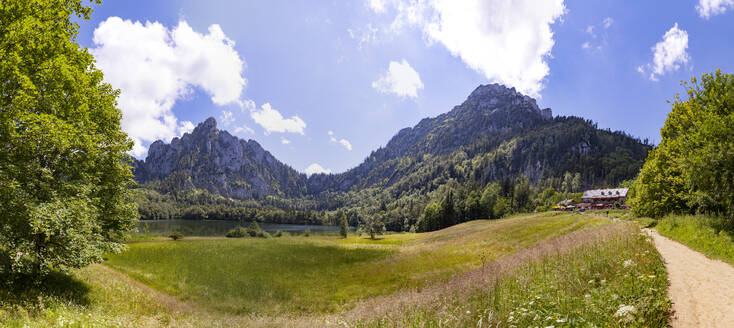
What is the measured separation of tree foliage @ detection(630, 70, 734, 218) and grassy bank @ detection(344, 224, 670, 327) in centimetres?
850

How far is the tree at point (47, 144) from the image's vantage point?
10.4 meters

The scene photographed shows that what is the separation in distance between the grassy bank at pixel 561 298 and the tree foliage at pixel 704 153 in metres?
8.50

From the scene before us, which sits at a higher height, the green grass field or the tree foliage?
the tree foliage

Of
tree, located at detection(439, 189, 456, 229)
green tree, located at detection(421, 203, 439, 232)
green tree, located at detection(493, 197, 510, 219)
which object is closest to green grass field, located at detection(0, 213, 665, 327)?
tree, located at detection(439, 189, 456, 229)

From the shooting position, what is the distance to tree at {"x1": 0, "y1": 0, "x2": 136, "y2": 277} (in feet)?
34.0

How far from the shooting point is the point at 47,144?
431 inches

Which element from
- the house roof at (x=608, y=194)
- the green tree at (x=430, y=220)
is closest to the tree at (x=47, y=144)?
the green tree at (x=430, y=220)

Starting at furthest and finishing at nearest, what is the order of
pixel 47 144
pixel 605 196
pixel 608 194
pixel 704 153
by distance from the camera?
pixel 608 194, pixel 605 196, pixel 704 153, pixel 47 144

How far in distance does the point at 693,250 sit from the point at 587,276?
1446 cm

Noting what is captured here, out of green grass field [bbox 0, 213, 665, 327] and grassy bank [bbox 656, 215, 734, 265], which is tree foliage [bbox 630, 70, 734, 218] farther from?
green grass field [bbox 0, 213, 665, 327]

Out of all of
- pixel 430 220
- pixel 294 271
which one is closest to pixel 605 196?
pixel 430 220

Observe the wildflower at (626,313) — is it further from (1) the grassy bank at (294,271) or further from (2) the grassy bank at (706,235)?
(1) the grassy bank at (294,271)

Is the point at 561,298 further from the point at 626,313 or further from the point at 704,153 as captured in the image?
the point at 704,153

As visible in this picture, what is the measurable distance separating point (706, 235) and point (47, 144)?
37.1 metres
